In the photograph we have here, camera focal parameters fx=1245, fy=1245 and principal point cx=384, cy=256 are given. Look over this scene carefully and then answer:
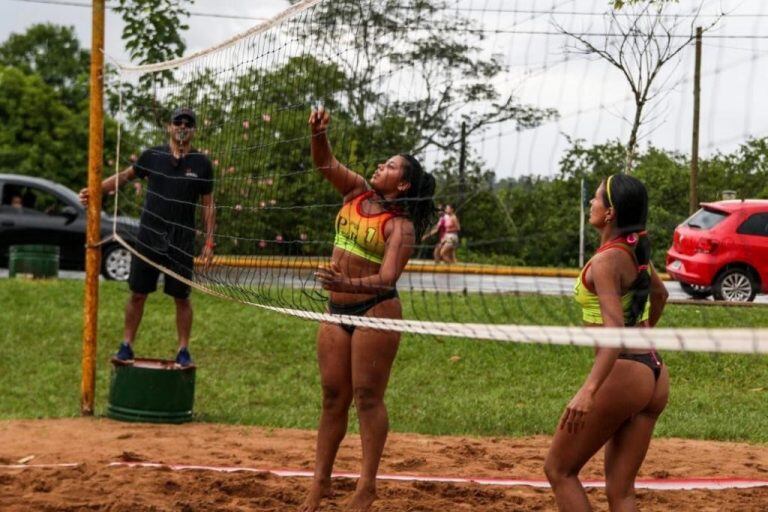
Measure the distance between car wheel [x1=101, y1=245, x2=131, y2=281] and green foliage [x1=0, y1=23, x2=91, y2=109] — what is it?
4474 cm

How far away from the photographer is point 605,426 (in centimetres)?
445

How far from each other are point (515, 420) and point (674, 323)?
3474 millimetres

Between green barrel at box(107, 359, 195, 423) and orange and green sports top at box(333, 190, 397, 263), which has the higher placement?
orange and green sports top at box(333, 190, 397, 263)

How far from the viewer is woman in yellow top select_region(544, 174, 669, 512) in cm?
437

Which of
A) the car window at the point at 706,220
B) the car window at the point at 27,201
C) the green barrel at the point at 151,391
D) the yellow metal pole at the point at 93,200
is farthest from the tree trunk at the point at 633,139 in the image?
the car window at the point at 27,201

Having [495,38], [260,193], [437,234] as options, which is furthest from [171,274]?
[495,38]

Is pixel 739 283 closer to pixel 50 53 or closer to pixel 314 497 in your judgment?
pixel 314 497

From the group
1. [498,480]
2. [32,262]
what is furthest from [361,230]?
[32,262]

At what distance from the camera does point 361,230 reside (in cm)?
551

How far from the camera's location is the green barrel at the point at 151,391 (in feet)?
27.9

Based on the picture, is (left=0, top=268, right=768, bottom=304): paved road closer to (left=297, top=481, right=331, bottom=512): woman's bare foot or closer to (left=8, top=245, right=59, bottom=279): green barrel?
(left=297, top=481, right=331, bottom=512): woman's bare foot

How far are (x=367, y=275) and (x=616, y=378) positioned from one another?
1.48 metres

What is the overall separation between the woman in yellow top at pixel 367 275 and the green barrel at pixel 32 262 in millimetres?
10154

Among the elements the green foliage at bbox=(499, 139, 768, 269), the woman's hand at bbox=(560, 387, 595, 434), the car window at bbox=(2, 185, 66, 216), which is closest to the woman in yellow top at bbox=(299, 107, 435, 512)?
the green foliage at bbox=(499, 139, 768, 269)
